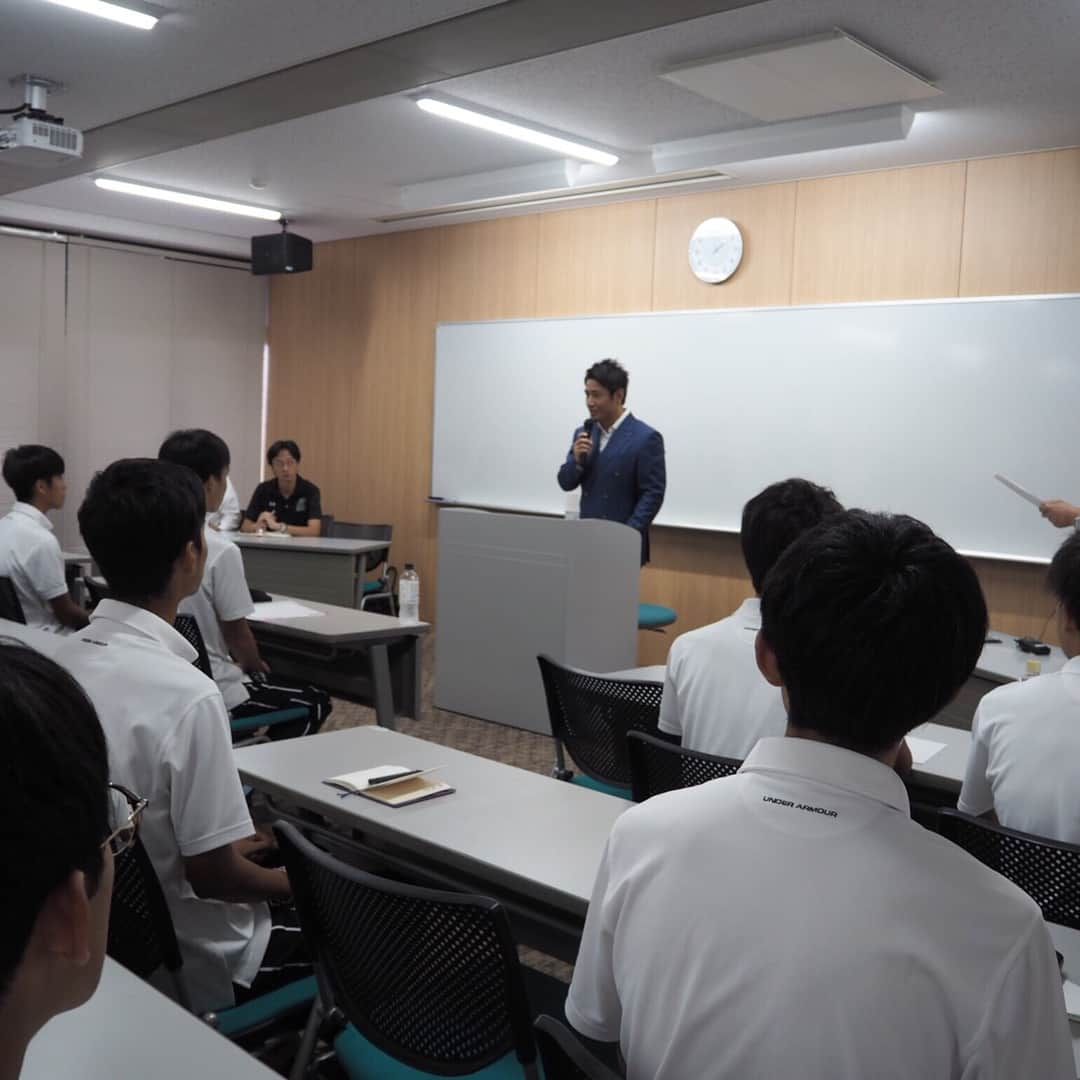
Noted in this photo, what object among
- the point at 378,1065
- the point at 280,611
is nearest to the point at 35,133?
the point at 280,611

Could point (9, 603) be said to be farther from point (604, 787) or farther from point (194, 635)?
point (604, 787)

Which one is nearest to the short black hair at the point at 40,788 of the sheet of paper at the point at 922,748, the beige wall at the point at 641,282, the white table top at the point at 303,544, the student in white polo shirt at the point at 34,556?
→ the sheet of paper at the point at 922,748

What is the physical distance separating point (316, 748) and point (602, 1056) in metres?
1.22

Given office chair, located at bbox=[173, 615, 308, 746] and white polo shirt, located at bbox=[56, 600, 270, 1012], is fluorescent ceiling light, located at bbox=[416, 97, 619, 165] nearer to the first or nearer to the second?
office chair, located at bbox=[173, 615, 308, 746]

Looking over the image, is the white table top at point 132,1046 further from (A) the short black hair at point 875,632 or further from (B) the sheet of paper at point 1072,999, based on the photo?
(B) the sheet of paper at point 1072,999

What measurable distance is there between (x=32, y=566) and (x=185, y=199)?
387cm

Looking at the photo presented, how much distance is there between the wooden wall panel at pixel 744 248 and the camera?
6246 millimetres

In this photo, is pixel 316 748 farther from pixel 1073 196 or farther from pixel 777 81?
pixel 1073 196

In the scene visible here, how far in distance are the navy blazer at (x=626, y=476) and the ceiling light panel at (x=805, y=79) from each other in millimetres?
1650

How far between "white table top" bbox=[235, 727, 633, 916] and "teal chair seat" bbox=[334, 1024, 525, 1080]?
0.24 m

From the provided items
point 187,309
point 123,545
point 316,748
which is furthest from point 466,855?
point 187,309

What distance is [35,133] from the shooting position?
16.6 ft

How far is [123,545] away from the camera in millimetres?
2211

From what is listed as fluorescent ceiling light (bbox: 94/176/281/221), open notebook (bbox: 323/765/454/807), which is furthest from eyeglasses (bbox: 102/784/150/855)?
fluorescent ceiling light (bbox: 94/176/281/221)
